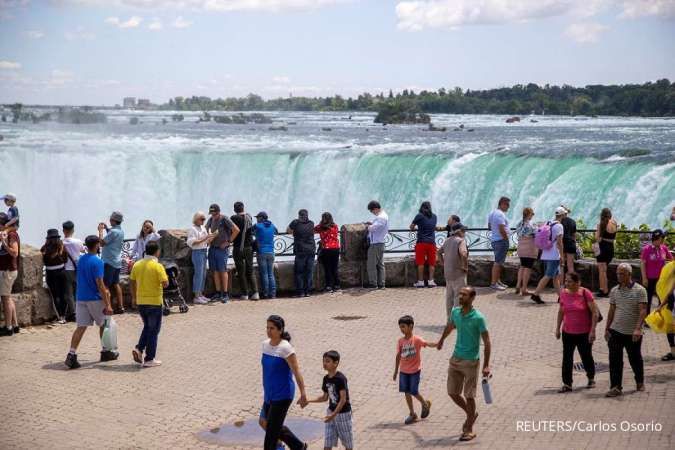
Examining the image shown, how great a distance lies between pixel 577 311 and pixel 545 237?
16.7 ft

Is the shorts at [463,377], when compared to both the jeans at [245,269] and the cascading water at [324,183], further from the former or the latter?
the cascading water at [324,183]

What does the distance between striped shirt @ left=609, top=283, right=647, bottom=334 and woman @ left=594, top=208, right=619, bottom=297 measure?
4.74m

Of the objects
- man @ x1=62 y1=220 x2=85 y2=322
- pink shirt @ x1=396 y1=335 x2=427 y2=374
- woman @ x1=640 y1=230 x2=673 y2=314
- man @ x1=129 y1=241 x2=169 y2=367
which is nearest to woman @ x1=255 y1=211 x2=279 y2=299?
man @ x1=62 y1=220 x2=85 y2=322

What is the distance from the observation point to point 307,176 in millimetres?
37375

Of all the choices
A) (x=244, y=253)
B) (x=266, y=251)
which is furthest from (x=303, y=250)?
(x=244, y=253)

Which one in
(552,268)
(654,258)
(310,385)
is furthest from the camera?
(552,268)

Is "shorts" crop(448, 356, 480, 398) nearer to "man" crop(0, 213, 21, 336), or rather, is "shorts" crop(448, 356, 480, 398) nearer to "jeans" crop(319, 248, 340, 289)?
"man" crop(0, 213, 21, 336)

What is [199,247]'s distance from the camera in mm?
15789

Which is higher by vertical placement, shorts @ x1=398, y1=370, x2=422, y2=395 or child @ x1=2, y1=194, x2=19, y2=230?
child @ x1=2, y1=194, x2=19, y2=230

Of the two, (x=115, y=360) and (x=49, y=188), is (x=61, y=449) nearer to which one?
(x=115, y=360)

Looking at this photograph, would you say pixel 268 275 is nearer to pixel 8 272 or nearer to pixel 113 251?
pixel 113 251

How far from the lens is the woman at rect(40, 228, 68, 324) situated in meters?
14.2

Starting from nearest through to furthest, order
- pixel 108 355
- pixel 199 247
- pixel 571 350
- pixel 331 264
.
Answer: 1. pixel 571 350
2. pixel 108 355
3. pixel 199 247
4. pixel 331 264

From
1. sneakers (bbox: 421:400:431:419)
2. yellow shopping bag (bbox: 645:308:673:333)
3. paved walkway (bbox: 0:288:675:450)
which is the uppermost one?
yellow shopping bag (bbox: 645:308:673:333)
